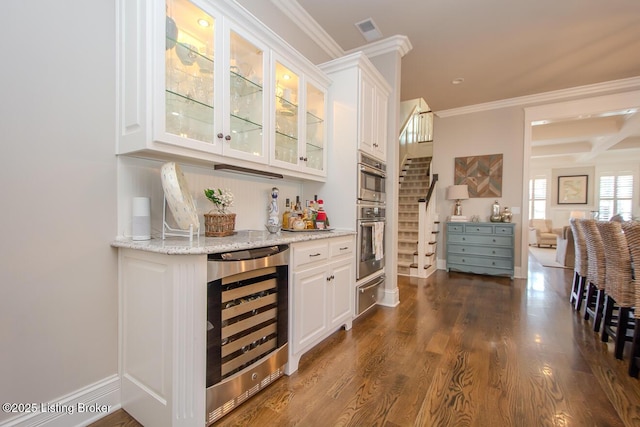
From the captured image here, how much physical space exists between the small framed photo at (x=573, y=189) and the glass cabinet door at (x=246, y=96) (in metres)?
11.2

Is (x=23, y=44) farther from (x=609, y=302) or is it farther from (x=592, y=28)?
(x=592, y=28)

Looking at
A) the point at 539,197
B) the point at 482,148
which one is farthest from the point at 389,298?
the point at 539,197

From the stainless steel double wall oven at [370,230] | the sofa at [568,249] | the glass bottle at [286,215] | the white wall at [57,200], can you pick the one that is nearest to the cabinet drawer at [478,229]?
the sofa at [568,249]

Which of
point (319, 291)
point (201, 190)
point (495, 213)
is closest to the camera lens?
point (201, 190)

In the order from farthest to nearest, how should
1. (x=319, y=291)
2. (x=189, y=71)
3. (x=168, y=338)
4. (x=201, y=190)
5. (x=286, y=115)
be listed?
(x=286, y=115) → (x=319, y=291) → (x=201, y=190) → (x=189, y=71) → (x=168, y=338)

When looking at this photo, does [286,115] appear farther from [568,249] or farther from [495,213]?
[568,249]

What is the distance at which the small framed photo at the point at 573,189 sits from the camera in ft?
29.7

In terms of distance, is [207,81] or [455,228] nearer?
[207,81]

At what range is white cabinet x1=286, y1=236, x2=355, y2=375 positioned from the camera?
1.88 metres

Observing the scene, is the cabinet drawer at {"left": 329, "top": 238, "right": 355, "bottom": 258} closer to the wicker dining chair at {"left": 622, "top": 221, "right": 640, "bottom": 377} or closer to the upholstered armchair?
the wicker dining chair at {"left": 622, "top": 221, "right": 640, "bottom": 377}

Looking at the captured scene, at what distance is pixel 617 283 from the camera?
2.13 m

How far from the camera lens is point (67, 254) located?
1381mm

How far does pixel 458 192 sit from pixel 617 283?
309cm

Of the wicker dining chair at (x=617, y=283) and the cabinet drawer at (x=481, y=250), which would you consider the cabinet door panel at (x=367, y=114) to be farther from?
the cabinet drawer at (x=481, y=250)
